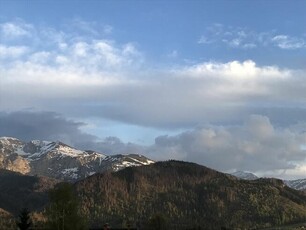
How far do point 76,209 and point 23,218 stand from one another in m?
15.6

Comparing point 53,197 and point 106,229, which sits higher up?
point 53,197

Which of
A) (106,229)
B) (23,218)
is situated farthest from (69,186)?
(106,229)

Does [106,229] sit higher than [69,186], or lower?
lower

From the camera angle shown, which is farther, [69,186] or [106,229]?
[69,186]

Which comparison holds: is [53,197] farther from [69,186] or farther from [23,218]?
[23,218]

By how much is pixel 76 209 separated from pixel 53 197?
568 cm

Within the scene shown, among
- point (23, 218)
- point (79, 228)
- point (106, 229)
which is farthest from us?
point (23, 218)

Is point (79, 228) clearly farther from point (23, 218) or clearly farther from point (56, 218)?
point (23, 218)

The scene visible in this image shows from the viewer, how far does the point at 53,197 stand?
364ft

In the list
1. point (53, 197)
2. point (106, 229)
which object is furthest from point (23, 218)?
point (106, 229)

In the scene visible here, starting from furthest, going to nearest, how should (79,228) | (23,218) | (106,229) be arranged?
1. (23,218)
2. (79,228)
3. (106,229)

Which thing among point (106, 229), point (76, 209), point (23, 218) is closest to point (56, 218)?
point (76, 209)

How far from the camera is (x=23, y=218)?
118 metres

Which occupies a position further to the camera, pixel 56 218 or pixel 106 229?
pixel 56 218
